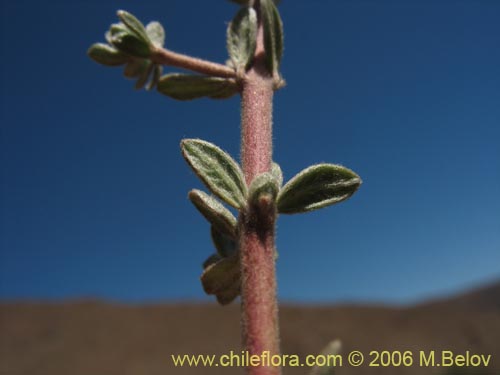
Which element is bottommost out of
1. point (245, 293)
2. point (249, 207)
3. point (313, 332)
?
point (245, 293)

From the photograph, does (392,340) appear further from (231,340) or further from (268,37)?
(268,37)

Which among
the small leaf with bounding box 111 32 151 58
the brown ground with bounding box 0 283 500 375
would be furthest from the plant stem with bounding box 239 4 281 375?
the brown ground with bounding box 0 283 500 375

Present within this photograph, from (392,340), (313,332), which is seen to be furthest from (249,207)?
(392,340)

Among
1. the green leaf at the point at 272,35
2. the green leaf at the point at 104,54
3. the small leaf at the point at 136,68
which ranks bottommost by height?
the green leaf at the point at 272,35

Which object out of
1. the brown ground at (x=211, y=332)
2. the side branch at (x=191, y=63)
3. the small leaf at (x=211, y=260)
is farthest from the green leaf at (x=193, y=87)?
the brown ground at (x=211, y=332)

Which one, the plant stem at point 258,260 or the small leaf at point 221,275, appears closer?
the plant stem at point 258,260

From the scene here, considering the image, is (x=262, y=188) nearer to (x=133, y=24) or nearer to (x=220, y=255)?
(x=220, y=255)

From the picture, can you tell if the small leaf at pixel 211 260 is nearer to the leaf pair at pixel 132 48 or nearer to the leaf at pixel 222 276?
the leaf at pixel 222 276

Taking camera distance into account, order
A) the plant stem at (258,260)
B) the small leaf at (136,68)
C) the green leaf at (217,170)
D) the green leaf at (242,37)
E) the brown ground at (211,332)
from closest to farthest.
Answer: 1. the plant stem at (258,260)
2. the green leaf at (217,170)
3. the green leaf at (242,37)
4. the small leaf at (136,68)
5. the brown ground at (211,332)
